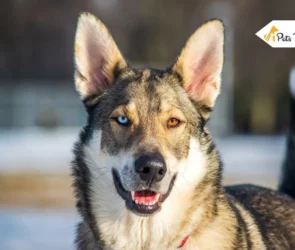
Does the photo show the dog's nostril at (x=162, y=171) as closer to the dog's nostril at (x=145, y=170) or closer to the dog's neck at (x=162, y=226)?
the dog's nostril at (x=145, y=170)

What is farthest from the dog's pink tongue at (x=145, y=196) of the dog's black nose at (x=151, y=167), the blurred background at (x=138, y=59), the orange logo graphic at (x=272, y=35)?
the blurred background at (x=138, y=59)

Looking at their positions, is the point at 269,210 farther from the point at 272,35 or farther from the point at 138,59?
the point at 138,59

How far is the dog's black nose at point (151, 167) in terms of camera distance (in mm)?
4645

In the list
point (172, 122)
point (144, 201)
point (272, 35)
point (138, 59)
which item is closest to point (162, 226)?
point (144, 201)

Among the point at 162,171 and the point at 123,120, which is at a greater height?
the point at 123,120

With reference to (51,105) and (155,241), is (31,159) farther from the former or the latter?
(155,241)

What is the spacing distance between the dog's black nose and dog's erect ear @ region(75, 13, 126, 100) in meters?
0.90

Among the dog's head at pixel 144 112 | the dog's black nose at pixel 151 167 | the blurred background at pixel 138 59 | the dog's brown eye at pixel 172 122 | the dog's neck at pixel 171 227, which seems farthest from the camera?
the blurred background at pixel 138 59

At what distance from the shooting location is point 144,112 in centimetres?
498

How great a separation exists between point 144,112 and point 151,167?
48 cm

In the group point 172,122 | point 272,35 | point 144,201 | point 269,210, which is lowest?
point 269,210

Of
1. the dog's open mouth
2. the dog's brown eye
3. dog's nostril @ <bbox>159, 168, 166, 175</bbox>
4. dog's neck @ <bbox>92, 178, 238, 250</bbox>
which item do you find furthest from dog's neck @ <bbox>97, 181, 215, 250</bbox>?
the dog's brown eye

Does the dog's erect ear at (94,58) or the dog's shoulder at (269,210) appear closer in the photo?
the dog's erect ear at (94,58)

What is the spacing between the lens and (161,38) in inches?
1485
